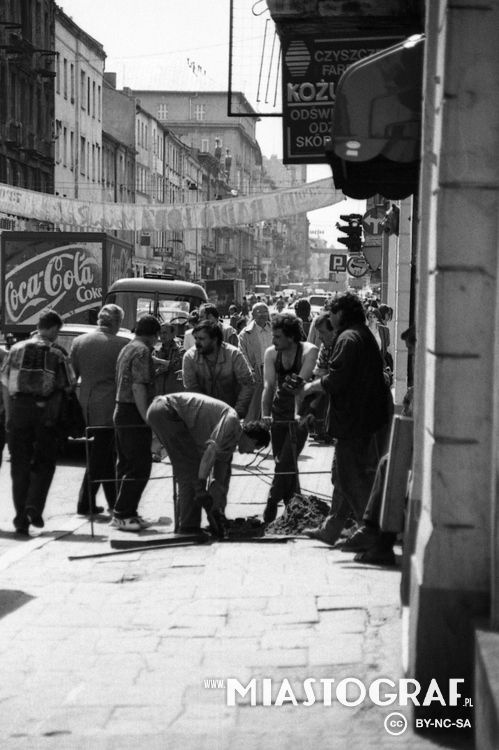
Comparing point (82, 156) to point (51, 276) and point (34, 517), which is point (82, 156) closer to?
point (51, 276)

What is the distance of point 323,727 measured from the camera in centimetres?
522

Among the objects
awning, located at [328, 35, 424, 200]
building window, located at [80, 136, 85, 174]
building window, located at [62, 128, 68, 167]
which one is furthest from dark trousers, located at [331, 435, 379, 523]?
building window, located at [80, 136, 85, 174]

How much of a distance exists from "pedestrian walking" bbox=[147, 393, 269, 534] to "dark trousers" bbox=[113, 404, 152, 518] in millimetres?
977

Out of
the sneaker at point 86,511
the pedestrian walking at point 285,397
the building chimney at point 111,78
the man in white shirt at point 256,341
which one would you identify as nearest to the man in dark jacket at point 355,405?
the pedestrian walking at point 285,397

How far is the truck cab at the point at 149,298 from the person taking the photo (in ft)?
81.6

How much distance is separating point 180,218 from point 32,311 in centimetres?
594

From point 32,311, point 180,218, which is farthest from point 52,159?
point 32,311

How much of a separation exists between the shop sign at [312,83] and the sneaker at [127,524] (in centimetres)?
337

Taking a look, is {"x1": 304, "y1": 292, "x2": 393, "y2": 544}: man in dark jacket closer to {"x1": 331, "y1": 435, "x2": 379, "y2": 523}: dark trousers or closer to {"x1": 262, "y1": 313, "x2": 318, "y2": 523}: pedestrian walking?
{"x1": 331, "y1": 435, "x2": 379, "y2": 523}: dark trousers

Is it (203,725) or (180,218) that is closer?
(203,725)

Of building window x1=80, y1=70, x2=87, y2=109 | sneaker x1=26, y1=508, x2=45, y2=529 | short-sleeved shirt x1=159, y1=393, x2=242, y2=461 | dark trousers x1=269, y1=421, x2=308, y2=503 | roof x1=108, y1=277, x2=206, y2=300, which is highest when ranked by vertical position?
building window x1=80, y1=70, x2=87, y2=109

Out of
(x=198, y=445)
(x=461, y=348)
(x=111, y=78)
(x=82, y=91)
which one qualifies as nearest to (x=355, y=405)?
(x=198, y=445)

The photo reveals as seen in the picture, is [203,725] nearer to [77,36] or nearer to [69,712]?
[69,712]

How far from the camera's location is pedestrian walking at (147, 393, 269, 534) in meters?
9.36
